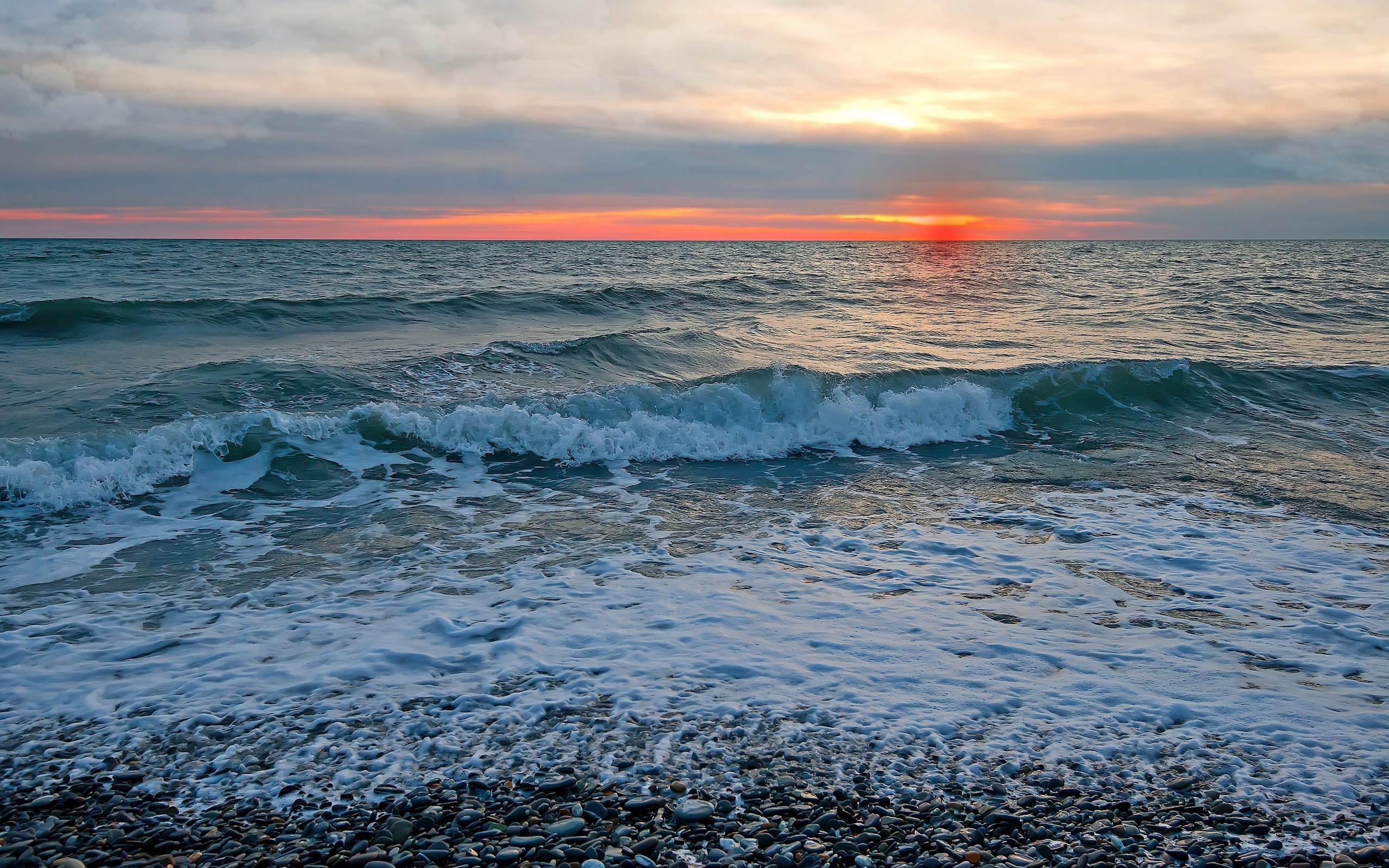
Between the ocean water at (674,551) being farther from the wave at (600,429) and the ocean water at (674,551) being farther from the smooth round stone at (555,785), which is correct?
the smooth round stone at (555,785)

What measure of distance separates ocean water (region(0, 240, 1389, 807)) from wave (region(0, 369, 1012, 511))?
5 cm

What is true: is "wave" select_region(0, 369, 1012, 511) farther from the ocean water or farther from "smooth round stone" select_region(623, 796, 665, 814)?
"smooth round stone" select_region(623, 796, 665, 814)

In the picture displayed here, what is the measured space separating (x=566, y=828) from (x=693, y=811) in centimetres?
54

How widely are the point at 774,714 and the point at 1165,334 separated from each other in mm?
18986

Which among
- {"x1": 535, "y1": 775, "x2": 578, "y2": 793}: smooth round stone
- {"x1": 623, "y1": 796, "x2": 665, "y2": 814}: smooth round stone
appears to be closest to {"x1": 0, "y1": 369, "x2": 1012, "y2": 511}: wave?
{"x1": 535, "y1": 775, "x2": 578, "y2": 793}: smooth round stone

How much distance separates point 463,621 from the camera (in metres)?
5.41

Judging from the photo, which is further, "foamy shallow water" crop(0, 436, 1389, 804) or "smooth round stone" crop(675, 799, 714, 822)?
"foamy shallow water" crop(0, 436, 1389, 804)

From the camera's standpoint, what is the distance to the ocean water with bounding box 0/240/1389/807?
163 inches

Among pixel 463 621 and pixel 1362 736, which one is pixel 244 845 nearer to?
pixel 463 621

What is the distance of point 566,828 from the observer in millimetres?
3361

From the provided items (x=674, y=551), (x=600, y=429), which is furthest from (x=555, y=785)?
(x=600, y=429)

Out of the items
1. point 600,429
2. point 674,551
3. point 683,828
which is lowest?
point 683,828

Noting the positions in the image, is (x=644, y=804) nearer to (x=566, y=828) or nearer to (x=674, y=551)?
(x=566, y=828)

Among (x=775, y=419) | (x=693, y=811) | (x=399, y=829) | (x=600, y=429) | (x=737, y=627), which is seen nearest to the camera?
(x=399, y=829)
